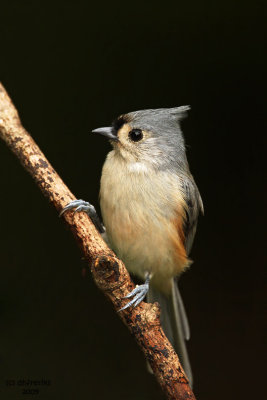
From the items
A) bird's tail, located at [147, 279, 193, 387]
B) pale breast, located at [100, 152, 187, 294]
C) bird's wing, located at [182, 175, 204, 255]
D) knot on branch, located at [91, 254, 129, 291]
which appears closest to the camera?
knot on branch, located at [91, 254, 129, 291]

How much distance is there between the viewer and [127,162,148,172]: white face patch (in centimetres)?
165

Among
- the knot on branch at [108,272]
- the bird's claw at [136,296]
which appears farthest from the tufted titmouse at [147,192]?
the knot on branch at [108,272]

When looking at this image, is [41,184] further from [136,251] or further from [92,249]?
[136,251]

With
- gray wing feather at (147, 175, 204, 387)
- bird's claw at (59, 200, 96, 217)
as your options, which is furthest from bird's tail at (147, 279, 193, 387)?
bird's claw at (59, 200, 96, 217)

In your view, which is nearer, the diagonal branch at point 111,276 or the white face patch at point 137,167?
the diagonal branch at point 111,276

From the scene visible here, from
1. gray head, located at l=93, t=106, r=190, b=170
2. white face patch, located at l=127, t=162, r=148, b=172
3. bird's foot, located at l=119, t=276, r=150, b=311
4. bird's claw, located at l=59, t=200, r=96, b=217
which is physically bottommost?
bird's foot, located at l=119, t=276, r=150, b=311

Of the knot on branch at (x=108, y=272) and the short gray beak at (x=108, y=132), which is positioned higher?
the short gray beak at (x=108, y=132)

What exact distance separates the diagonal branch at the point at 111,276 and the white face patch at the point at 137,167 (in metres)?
0.28

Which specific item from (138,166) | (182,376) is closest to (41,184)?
(138,166)

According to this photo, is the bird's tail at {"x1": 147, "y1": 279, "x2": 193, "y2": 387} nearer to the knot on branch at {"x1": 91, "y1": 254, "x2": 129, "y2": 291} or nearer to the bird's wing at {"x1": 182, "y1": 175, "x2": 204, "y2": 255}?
the bird's wing at {"x1": 182, "y1": 175, "x2": 204, "y2": 255}

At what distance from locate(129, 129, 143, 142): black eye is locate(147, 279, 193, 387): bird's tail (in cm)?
62

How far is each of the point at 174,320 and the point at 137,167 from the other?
692 mm

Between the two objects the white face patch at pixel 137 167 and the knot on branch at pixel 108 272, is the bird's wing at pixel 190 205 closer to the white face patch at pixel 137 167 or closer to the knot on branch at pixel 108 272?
the white face patch at pixel 137 167

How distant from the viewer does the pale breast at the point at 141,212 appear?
5.32 ft
